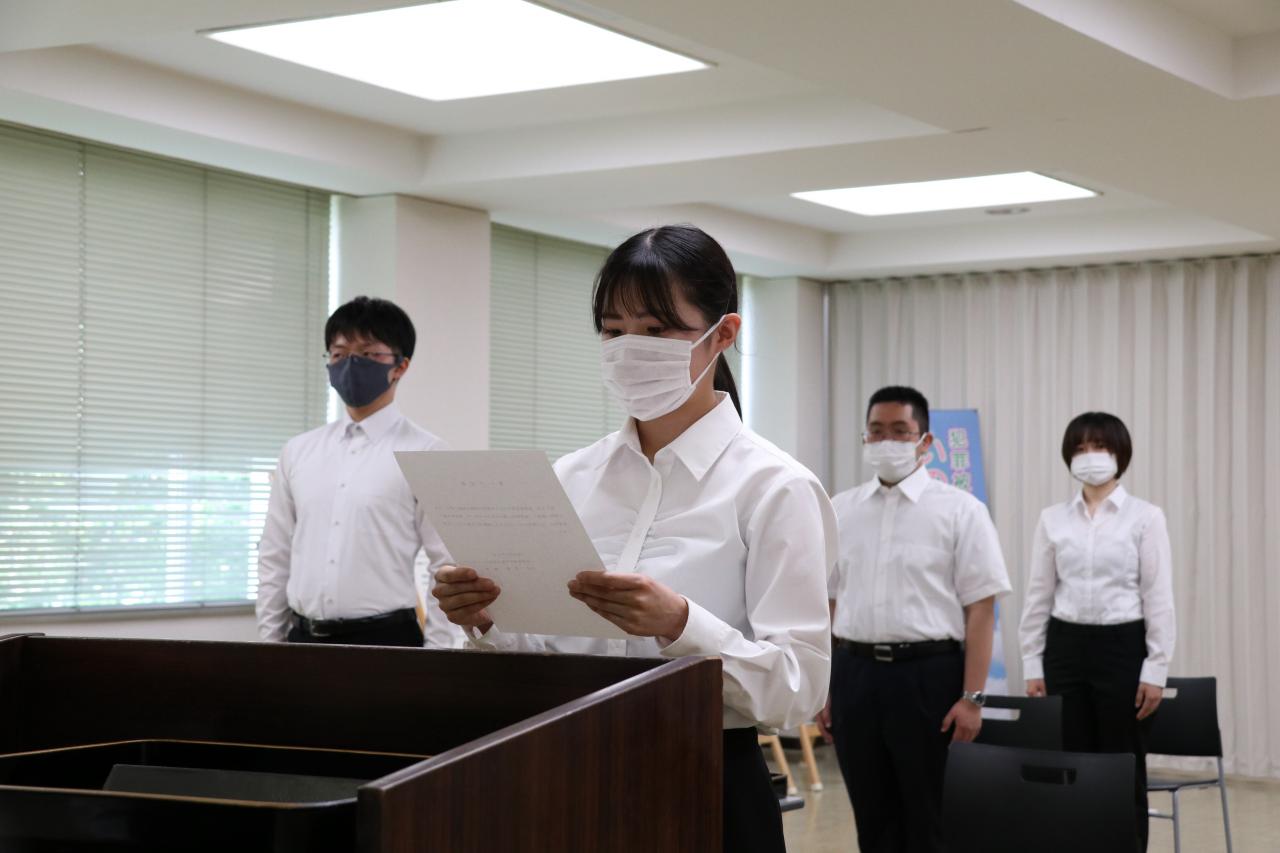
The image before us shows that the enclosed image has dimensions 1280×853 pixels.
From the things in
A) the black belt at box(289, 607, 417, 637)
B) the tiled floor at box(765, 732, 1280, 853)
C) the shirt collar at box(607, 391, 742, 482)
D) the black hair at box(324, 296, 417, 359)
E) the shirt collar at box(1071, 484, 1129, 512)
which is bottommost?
the tiled floor at box(765, 732, 1280, 853)

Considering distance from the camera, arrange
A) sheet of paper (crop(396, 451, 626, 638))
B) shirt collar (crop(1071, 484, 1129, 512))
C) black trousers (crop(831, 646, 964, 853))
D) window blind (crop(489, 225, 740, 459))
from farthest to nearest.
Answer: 1. window blind (crop(489, 225, 740, 459))
2. shirt collar (crop(1071, 484, 1129, 512))
3. black trousers (crop(831, 646, 964, 853))
4. sheet of paper (crop(396, 451, 626, 638))

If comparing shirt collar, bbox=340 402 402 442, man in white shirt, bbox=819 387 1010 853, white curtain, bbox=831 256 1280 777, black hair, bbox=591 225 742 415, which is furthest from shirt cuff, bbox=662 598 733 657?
white curtain, bbox=831 256 1280 777

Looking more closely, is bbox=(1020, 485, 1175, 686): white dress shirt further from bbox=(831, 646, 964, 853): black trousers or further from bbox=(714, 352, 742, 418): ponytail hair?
bbox=(714, 352, 742, 418): ponytail hair

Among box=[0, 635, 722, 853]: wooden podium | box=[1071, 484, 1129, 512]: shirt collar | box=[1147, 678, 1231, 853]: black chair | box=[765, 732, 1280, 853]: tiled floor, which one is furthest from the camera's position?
box=[765, 732, 1280, 853]: tiled floor

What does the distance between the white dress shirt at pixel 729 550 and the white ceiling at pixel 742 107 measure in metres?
2.42

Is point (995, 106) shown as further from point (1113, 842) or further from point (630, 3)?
point (1113, 842)

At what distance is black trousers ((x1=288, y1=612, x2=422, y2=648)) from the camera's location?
4098 millimetres

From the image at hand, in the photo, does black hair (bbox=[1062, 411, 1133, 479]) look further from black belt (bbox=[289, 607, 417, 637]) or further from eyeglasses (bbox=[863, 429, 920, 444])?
black belt (bbox=[289, 607, 417, 637])

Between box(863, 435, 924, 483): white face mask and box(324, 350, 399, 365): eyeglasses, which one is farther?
box(863, 435, 924, 483): white face mask

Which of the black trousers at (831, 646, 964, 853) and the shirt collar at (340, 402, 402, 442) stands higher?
the shirt collar at (340, 402, 402, 442)

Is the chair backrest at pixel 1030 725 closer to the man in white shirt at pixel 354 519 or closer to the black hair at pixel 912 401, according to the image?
the black hair at pixel 912 401

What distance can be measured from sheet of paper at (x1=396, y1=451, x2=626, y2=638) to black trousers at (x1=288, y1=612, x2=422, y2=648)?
2.51m

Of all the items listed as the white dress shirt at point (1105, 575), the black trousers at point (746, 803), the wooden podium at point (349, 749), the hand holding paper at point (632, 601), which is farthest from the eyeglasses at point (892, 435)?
the wooden podium at point (349, 749)

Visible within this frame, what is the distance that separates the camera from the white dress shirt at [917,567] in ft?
15.1
